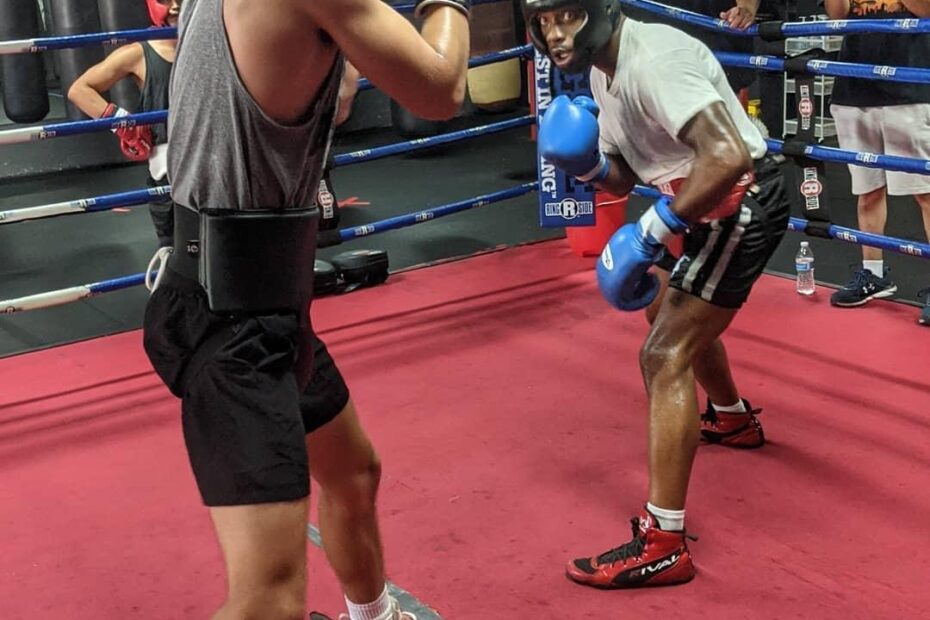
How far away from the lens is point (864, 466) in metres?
2.91

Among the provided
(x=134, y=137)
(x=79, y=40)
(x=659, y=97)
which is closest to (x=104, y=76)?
(x=134, y=137)

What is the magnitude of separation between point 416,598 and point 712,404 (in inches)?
44.1

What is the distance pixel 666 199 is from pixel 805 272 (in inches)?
83.6

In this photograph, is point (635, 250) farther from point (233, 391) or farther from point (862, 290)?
point (862, 290)

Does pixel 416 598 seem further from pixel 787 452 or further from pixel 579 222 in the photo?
pixel 579 222

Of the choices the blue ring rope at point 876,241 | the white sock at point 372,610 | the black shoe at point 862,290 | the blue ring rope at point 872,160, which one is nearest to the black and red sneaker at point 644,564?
the white sock at point 372,610

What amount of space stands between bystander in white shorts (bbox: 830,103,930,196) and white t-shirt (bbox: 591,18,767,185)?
1.74 metres

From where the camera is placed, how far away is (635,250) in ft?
7.75

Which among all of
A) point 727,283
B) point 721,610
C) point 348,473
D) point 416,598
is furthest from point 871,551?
point 348,473

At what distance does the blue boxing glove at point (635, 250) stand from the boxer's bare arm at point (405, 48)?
0.87 metres

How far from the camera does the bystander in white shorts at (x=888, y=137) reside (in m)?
4.16

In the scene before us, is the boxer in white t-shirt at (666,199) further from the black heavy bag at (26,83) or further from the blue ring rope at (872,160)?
the black heavy bag at (26,83)

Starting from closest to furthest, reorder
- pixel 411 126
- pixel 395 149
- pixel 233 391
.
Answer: pixel 233 391 → pixel 395 149 → pixel 411 126

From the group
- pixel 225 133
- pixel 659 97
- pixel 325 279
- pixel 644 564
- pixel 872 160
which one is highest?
pixel 225 133
